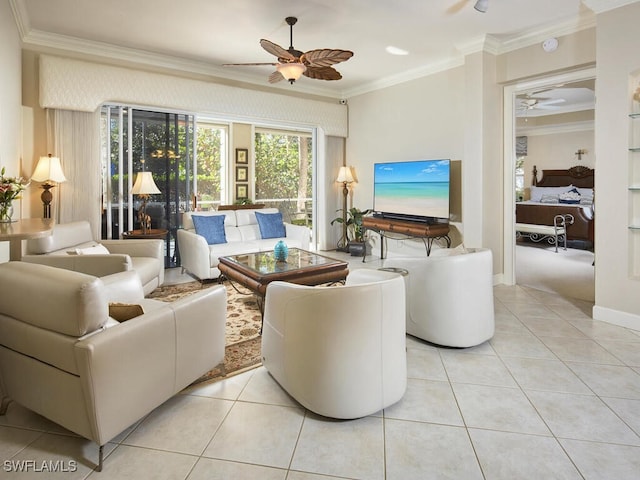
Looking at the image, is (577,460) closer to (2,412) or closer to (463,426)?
(463,426)

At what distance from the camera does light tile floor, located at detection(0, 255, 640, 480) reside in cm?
170

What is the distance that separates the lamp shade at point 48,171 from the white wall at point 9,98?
0.16 meters

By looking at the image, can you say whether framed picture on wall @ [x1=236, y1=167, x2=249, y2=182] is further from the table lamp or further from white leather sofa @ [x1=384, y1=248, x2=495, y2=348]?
white leather sofa @ [x1=384, y1=248, x2=495, y2=348]

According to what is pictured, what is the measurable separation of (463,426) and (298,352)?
894 millimetres

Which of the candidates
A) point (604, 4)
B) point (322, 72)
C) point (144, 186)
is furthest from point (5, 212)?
point (604, 4)

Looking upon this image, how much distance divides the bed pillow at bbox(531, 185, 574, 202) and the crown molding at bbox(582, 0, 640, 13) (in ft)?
21.0

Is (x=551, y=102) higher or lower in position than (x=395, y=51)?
higher

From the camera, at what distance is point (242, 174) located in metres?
7.84

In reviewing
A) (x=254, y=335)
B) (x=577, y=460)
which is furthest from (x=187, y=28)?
(x=577, y=460)

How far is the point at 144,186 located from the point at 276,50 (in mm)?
2505

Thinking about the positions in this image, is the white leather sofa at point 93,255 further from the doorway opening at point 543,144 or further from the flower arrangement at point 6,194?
the doorway opening at point 543,144

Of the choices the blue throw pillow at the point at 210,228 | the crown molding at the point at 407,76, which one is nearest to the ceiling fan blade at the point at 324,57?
the crown molding at the point at 407,76

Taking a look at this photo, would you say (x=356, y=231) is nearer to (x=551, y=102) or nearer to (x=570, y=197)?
(x=551, y=102)

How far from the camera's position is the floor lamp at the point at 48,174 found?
432 cm
